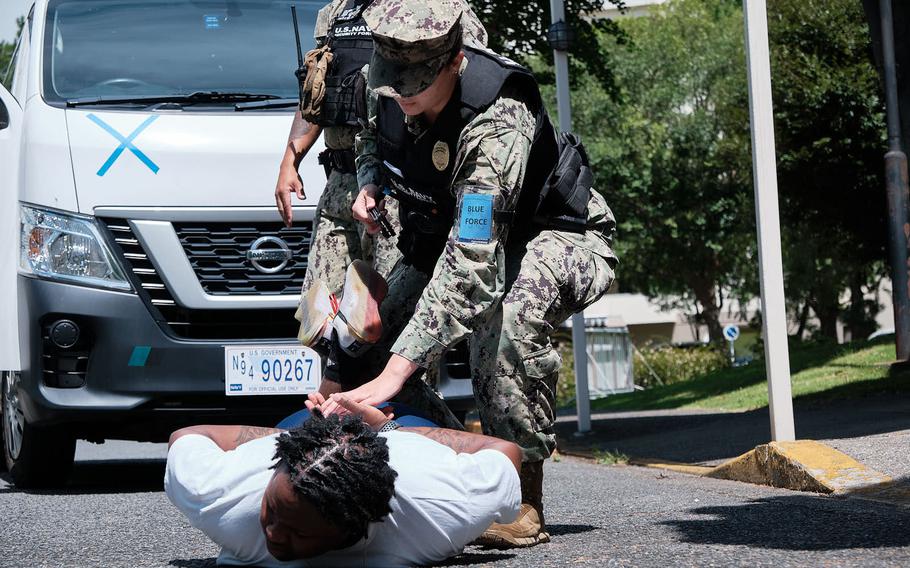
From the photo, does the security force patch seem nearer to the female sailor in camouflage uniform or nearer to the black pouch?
the female sailor in camouflage uniform

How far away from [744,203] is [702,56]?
788 cm

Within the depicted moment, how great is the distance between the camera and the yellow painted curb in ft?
18.2

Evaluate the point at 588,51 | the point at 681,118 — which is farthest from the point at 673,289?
the point at 588,51

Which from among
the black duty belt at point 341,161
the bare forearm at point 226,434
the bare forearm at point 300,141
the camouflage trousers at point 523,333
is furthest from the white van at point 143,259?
the bare forearm at point 226,434

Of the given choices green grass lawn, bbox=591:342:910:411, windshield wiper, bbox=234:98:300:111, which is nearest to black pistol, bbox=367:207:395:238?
windshield wiper, bbox=234:98:300:111

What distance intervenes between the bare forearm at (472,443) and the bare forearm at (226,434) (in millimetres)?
438

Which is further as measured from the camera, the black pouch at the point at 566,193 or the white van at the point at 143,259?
the white van at the point at 143,259

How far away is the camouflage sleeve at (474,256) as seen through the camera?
3.60 meters

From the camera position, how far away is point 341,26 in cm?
521

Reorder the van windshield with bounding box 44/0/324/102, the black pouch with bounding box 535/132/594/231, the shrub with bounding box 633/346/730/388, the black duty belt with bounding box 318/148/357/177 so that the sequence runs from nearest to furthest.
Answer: the black pouch with bounding box 535/132/594/231 < the black duty belt with bounding box 318/148/357/177 < the van windshield with bounding box 44/0/324/102 < the shrub with bounding box 633/346/730/388

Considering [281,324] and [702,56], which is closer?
[281,324]

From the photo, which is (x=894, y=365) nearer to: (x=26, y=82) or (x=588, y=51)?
(x=588, y=51)

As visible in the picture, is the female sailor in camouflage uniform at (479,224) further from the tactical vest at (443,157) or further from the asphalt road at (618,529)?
the asphalt road at (618,529)

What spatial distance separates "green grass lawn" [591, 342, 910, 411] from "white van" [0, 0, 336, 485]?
5.73 metres
